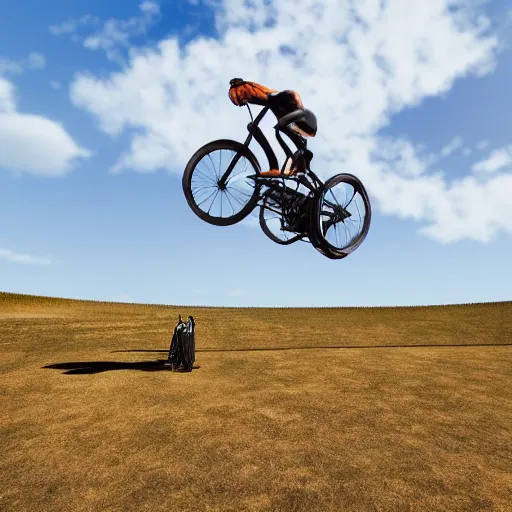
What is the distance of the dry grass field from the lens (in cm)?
657

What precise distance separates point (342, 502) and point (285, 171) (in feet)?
26.5

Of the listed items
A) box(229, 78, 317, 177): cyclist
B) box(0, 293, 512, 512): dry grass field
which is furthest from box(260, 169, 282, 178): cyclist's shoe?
box(0, 293, 512, 512): dry grass field

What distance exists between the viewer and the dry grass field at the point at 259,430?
6571 millimetres

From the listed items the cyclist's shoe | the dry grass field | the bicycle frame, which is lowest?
the dry grass field

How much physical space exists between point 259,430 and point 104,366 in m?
9.10

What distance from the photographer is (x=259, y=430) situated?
909cm

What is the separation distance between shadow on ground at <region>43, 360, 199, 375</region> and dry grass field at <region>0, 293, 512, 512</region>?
79 mm

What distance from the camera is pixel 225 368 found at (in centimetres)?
1570

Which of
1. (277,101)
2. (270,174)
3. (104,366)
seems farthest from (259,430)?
(104,366)

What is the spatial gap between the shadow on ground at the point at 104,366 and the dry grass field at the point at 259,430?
0.08 metres

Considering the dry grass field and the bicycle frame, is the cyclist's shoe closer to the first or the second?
the bicycle frame

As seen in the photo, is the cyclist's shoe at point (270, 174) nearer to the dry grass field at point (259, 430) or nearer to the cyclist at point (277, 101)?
the cyclist at point (277, 101)

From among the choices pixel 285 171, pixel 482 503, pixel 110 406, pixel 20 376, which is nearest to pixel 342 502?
pixel 482 503

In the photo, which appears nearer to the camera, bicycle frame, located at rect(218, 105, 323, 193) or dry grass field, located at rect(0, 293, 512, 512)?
dry grass field, located at rect(0, 293, 512, 512)
